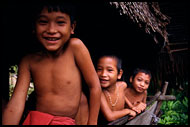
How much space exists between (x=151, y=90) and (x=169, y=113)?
1054 millimetres

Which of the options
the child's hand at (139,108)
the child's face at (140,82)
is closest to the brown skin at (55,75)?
the child's hand at (139,108)

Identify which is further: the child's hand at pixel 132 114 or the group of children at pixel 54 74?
the child's hand at pixel 132 114

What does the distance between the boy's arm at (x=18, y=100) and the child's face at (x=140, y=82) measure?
6.24ft

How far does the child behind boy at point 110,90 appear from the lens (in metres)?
2.46

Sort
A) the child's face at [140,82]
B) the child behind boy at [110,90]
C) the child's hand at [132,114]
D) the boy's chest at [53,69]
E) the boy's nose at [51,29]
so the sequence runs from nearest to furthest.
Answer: the boy's nose at [51,29], the boy's chest at [53,69], the child behind boy at [110,90], the child's hand at [132,114], the child's face at [140,82]

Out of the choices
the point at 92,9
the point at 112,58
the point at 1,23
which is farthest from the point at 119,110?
the point at 1,23

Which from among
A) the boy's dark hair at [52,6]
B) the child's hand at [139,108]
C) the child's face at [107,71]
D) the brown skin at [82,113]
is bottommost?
the child's hand at [139,108]

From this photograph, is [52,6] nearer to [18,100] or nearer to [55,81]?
[55,81]

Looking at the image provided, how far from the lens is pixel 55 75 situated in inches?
69.6

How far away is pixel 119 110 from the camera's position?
8.75ft

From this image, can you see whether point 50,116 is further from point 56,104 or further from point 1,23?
point 1,23

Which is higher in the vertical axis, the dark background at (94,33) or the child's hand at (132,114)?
the dark background at (94,33)

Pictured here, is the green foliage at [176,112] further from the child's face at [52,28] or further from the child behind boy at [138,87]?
the child's face at [52,28]

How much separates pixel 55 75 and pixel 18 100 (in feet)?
1.32
